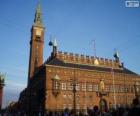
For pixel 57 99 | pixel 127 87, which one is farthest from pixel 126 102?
pixel 57 99

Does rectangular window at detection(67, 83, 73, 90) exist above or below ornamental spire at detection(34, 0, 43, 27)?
below

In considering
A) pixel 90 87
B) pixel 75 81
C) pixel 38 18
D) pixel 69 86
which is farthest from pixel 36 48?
pixel 90 87

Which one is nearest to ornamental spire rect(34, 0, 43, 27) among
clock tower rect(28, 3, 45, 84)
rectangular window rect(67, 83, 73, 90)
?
clock tower rect(28, 3, 45, 84)

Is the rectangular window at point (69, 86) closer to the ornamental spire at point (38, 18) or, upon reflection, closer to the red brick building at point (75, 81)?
the red brick building at point (75, 81)

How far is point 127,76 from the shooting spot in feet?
181

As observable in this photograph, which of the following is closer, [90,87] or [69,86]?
[69,86]

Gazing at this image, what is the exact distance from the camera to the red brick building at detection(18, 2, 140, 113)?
4447cm

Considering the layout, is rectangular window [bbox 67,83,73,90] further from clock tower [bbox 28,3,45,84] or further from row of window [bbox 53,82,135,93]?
clock tower [bbox 28,3,45,84]

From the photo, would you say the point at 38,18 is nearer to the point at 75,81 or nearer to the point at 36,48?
the point at 36,48

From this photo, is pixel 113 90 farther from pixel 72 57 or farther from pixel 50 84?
pixel 50 84

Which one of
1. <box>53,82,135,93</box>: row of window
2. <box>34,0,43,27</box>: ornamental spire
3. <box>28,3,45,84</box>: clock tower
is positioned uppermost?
<box>34,0,43,27</box>: ornamental spire

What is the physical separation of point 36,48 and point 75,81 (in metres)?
16.0

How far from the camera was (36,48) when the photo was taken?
2267 inches

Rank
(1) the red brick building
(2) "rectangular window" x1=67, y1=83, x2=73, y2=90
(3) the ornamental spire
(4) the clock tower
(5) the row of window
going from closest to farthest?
(1) the red brick building → (5) the row of window → (2) "rectangular window" x1=67, y1=83, x2=73, y2=90 → (4) the clock tower → (3) the ornamental spire
